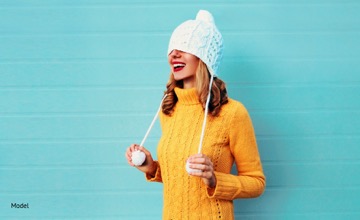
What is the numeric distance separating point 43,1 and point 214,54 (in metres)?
1.01

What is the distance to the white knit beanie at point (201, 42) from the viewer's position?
1750mm

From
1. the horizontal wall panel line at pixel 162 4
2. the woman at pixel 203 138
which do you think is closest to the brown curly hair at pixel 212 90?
the woman at pixel 203 138

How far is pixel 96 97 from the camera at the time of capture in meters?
2.29

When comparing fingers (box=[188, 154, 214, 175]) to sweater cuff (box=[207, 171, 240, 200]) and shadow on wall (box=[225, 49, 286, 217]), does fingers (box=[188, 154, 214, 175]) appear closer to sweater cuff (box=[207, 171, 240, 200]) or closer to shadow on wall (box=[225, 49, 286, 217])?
sweater cuff (box=[207, 171, 240, 200])

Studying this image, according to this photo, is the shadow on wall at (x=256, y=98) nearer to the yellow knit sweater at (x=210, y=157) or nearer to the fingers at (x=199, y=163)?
the yellow knit sweater at (x=210, y=157)

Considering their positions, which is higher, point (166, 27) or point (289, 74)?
point (166, 27)

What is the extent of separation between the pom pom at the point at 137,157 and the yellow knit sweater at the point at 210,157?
0.24ft

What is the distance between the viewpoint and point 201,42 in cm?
175

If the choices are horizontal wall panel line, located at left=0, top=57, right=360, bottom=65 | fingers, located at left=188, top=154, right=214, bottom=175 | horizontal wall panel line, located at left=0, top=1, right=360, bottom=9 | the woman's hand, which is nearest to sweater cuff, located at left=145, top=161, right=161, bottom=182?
the woman's hand

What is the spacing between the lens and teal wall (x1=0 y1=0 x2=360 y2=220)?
227 centimetres

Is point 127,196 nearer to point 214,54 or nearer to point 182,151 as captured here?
point 182,151

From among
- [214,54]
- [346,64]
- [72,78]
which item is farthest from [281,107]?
[72,78]

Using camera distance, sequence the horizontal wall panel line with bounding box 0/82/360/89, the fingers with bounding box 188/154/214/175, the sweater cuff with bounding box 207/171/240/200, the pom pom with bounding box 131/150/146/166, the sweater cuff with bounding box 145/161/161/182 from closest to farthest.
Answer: the fingers with bounding box 188/154/214/175 < the sweater cuff with bounding box 207/171/240/200 < the pom pom with bounding box 131/150/146/166 < the sweater cuff with bounding box 145/161/161/182 < the horizontal wall panel line with bounding box 0/82/360/89

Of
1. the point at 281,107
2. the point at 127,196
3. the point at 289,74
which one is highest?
the point at 289,74
